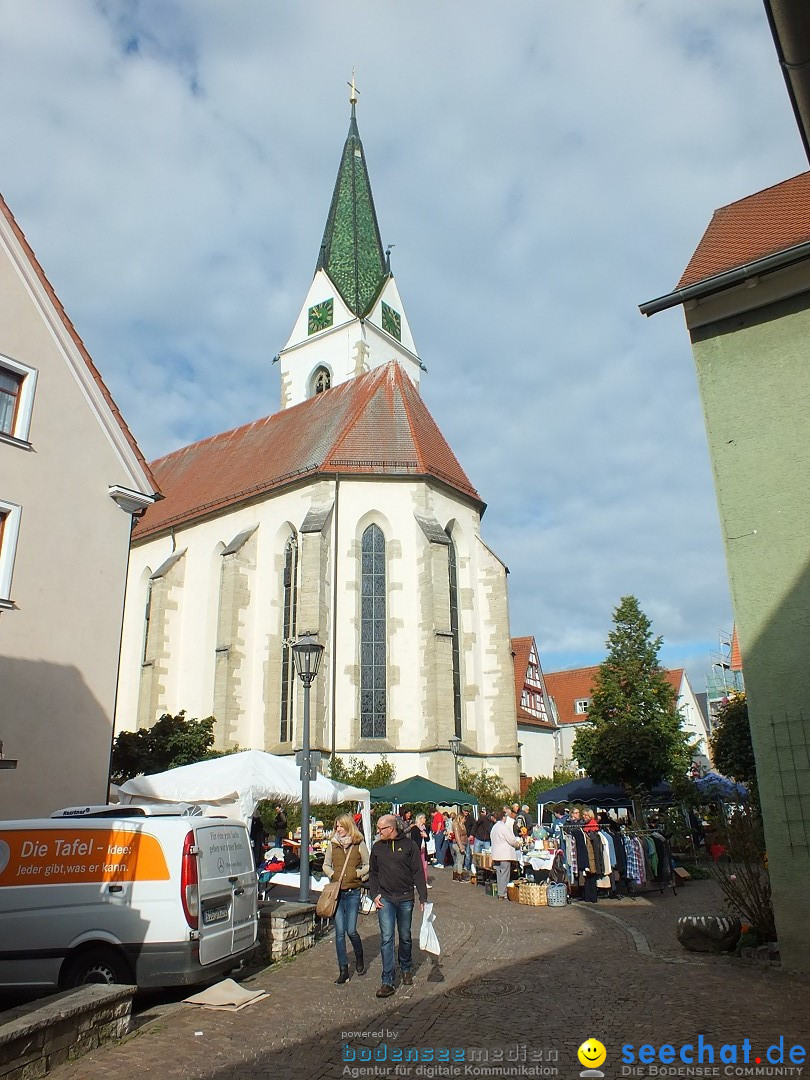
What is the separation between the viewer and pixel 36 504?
12.9m

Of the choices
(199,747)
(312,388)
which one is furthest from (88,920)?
(312,388)

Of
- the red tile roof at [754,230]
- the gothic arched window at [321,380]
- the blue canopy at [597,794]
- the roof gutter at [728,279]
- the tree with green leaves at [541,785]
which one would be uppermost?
the gothic arched window at [321,380]

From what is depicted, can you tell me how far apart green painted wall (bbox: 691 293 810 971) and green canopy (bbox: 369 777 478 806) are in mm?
13415

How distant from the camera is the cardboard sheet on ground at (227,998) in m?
6.89

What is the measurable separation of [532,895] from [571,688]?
42967 millimetres

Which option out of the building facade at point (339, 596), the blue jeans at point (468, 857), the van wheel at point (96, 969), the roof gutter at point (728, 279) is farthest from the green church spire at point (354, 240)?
the van wheel at point (96, 969)

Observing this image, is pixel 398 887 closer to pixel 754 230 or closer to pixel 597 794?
pixel 754 230

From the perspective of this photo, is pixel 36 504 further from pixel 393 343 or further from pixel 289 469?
pixel 393 343

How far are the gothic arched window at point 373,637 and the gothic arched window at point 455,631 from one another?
2303 mm

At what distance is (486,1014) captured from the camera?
6355 mm

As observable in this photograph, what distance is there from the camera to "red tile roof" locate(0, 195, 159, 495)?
1345cm

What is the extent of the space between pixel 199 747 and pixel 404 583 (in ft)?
30.1

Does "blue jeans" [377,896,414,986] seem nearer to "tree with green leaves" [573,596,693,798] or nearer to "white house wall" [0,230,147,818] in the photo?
"white house wall" [0,230,147,818]

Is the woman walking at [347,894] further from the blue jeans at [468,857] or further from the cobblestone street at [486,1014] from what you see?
the blue jeans at [468,857]
